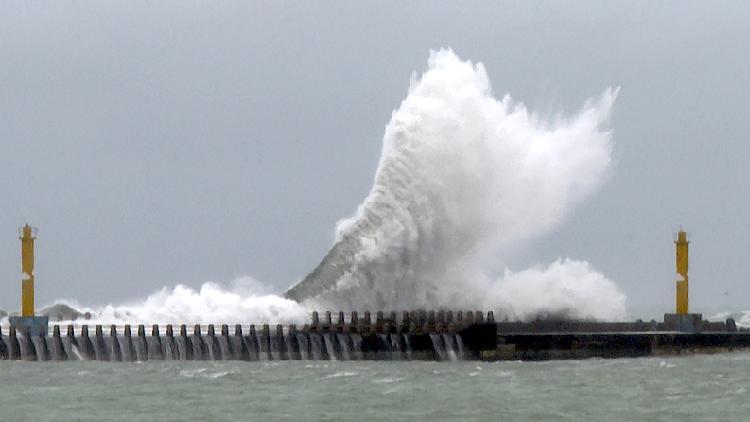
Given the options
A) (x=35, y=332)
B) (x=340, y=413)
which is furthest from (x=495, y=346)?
(x=340, y=413)

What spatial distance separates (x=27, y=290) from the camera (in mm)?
56000

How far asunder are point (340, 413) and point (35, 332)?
1560 cm

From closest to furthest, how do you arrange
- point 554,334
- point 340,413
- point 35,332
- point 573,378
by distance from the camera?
point 340,413
point 573,378
point 35,332
point 554,334

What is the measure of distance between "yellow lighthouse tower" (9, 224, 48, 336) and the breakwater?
1.89 feet

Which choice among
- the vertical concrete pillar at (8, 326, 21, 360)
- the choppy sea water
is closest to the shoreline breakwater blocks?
the vertical concrete pillar at (8, 326, 21, 360)

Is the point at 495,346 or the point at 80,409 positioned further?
the point at 495,346

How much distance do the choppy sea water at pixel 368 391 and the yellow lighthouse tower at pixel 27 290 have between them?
10.5ft

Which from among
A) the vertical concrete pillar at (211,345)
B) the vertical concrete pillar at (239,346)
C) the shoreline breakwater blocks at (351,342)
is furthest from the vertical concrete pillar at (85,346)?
the vertical concrete pillar at (239,346)

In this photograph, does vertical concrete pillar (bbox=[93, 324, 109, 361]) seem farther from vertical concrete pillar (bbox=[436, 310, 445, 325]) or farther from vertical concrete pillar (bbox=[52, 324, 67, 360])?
vertical concrete pillar (bbox=[436, 310, 445, 325])

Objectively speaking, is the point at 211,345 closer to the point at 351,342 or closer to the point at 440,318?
the point at 351,342

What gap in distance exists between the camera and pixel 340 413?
136 ft

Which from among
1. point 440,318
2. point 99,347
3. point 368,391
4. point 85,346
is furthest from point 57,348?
point 440,318

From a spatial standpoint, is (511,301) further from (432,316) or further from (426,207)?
(432,316)

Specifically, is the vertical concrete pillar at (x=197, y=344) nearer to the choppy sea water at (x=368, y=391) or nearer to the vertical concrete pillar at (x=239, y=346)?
the vertical concrete pillar at (x=239, y=346)
